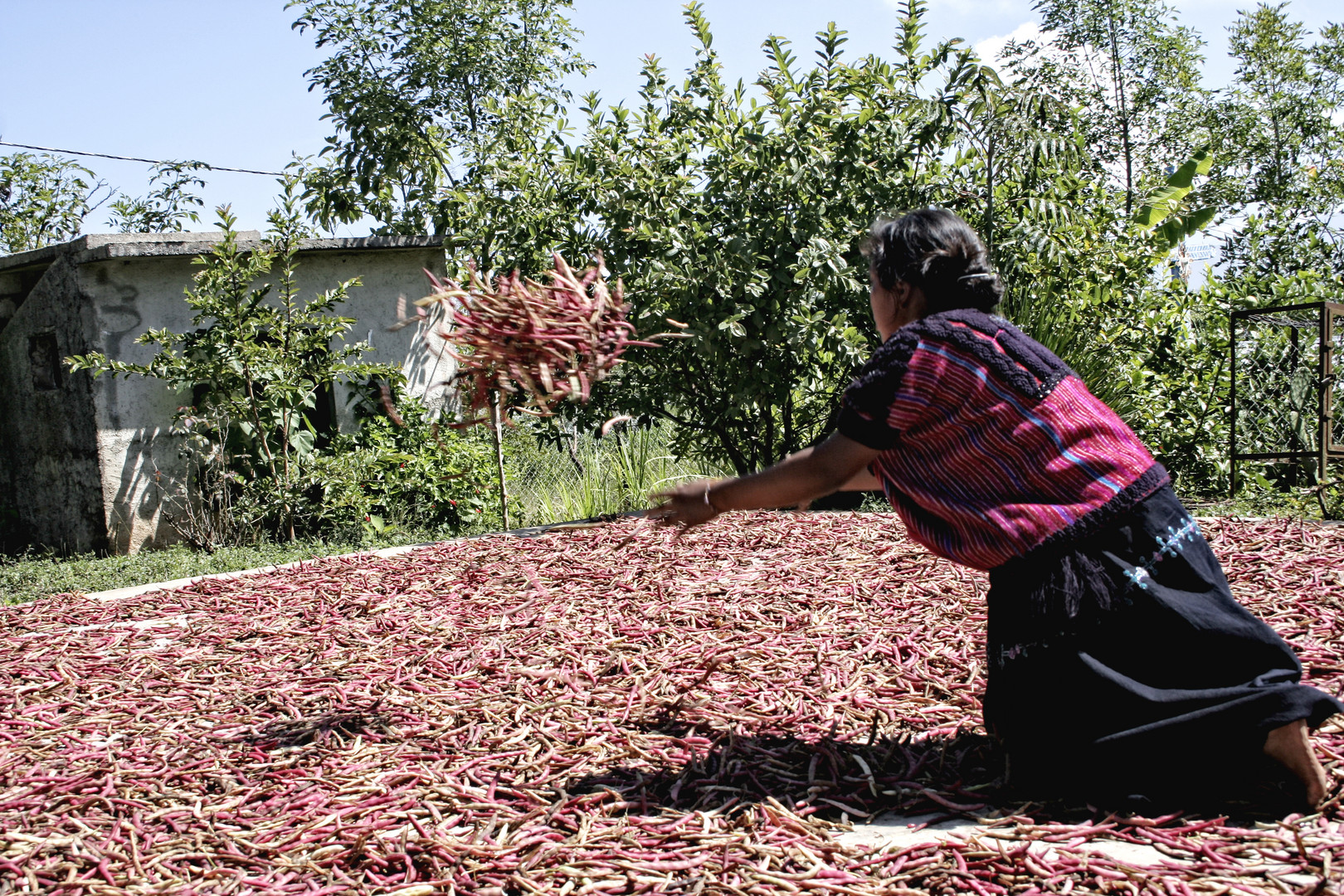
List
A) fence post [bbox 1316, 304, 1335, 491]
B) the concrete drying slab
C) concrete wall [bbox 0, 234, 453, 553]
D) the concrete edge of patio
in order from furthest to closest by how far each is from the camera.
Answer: concrete wall [bbox 0, 234, 453, 553]
fence post [bbox 1316, 304, 1335, 491]
the concrete edge of patio
the concrete drying slab

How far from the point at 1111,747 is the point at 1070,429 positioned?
815 millimetres

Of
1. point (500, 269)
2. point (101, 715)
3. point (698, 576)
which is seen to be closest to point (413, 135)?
point (500, 269)

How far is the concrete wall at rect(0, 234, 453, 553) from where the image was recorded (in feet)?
31.3

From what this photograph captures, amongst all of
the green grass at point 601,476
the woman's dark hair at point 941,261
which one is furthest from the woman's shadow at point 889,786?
the green grass at point 601,476

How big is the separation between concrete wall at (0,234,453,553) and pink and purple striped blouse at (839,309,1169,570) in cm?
675

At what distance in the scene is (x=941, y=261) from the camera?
2.79m

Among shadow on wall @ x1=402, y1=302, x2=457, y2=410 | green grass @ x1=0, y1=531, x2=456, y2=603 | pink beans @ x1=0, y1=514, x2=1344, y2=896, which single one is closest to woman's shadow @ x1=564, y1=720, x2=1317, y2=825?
pink beans @ x1=0, y1=514, x2=1344, y2=896

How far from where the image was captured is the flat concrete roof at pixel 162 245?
30.8 feet

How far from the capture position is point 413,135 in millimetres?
14000

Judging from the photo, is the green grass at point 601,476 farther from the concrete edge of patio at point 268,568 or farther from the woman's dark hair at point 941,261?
the woman's dark hair at point 941,261

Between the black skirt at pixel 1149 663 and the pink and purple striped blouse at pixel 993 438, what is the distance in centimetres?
10

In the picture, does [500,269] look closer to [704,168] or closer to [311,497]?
[704,168]

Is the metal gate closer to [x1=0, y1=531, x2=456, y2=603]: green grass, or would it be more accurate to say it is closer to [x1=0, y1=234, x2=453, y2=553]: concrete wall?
[x1=0, y1=234, x2=453, y2=553]: concrete wall

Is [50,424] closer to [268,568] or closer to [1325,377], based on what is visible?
[268,568]
